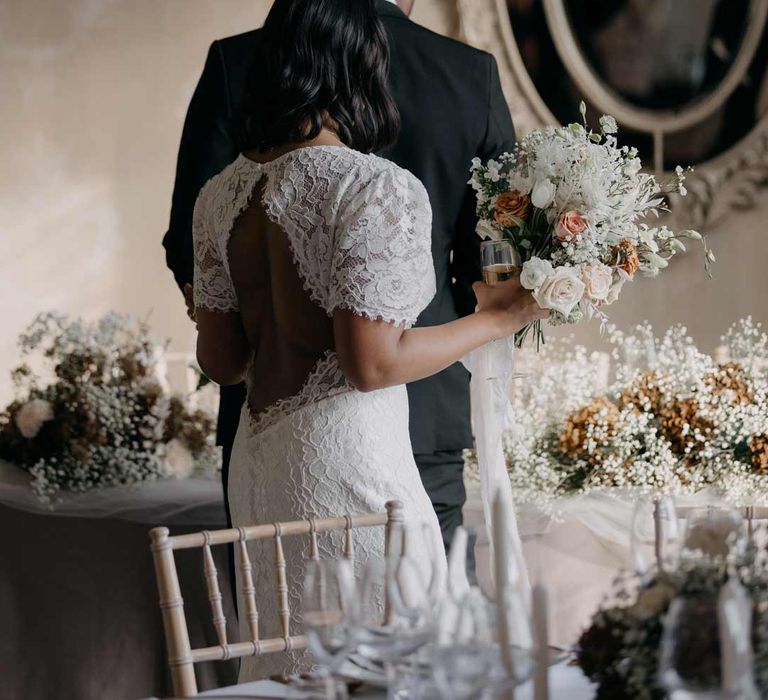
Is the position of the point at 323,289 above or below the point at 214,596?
above

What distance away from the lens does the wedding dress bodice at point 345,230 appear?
212 cm

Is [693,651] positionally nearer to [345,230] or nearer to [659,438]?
[345,230]

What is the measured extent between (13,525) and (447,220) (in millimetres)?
1812

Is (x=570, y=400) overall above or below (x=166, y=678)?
above

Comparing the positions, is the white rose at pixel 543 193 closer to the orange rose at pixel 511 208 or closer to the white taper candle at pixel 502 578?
the orange rose at pixel 511 208

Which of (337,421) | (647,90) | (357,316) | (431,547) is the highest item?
(647,90)

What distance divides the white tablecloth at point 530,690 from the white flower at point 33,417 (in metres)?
2.15

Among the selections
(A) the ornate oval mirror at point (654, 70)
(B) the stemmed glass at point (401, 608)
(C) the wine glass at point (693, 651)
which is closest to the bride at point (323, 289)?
(B) the stemmed glass at point (401, 608)

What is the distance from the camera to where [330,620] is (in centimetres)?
134

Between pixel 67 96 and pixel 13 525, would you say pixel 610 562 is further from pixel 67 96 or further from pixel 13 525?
pixel 67 96

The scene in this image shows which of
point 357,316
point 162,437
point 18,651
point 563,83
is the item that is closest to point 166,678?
point 18,651

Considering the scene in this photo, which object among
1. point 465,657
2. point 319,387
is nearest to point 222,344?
point 319,387

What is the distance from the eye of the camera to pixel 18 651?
379 centimetres

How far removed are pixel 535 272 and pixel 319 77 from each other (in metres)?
0.54
